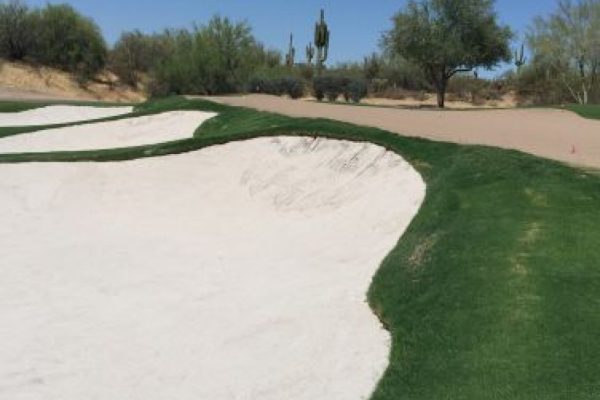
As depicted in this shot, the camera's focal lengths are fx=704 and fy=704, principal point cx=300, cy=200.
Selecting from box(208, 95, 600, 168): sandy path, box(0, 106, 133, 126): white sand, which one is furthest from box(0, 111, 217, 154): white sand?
box(0, 106, 133, 126): white sand

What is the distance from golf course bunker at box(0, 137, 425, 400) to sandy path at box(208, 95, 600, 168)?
261 cm

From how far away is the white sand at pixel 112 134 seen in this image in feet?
97.8

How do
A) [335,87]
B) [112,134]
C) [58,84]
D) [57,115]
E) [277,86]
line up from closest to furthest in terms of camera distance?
[112,134] < [57,115] < [277,86] < [335,87] < [58,84]

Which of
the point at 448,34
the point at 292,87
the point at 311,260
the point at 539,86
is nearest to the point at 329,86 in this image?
the point at 292,87

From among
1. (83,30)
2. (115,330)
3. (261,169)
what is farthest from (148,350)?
(83,30)

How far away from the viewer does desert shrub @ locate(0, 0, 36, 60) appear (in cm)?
7644

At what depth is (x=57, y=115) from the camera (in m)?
41.5

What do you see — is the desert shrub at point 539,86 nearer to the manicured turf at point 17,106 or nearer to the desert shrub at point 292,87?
the desert shrub at point 292,87

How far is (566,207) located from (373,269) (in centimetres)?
322

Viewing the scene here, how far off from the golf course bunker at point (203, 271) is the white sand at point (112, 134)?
7.75 m

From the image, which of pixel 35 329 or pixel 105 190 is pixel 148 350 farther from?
pixel 105 190

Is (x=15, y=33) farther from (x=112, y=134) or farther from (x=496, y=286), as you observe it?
(x=496, y=286)

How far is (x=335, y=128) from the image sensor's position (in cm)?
2002

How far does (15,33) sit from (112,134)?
5268cm
